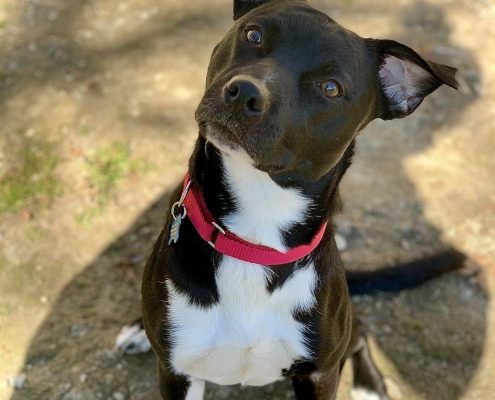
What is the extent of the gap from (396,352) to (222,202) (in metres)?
1.66

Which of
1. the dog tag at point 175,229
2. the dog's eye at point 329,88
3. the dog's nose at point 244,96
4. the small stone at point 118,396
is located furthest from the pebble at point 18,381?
the dog's eye at point 329,88

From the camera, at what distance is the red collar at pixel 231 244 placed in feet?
8.21

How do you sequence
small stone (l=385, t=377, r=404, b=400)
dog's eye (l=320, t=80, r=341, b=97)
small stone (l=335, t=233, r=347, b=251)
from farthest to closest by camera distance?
small stone (l=335, t=233, r=347, b=251) < small stone (l=385, t=377, r=404, b=400) < dog's eye (l=320, t=80, r=341, b=97)

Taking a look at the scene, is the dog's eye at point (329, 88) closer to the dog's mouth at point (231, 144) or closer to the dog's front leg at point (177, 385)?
the dog's mouth at point (231, 144)

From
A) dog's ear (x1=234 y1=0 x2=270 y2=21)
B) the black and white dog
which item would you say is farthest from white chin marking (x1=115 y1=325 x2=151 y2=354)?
dog's ear (x1=234 y1=0 x2=270 y2=21)

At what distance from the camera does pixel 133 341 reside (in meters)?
3.51

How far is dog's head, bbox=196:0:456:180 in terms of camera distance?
2188mm

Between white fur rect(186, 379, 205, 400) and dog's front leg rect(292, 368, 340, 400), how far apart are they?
1.38 feet

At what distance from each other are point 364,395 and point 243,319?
117cm

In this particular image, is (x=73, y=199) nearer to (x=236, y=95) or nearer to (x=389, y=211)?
(x=389, y=211)

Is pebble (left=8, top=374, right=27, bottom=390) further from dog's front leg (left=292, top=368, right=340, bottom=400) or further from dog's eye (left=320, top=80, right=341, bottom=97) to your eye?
dog's eye (left=320, top=80, right=341, bottom=97)

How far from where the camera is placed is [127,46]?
5.16 metres

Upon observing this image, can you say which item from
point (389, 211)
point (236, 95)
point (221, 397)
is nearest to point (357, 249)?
point (389, 211)

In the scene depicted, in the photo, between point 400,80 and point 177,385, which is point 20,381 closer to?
point 177,385
